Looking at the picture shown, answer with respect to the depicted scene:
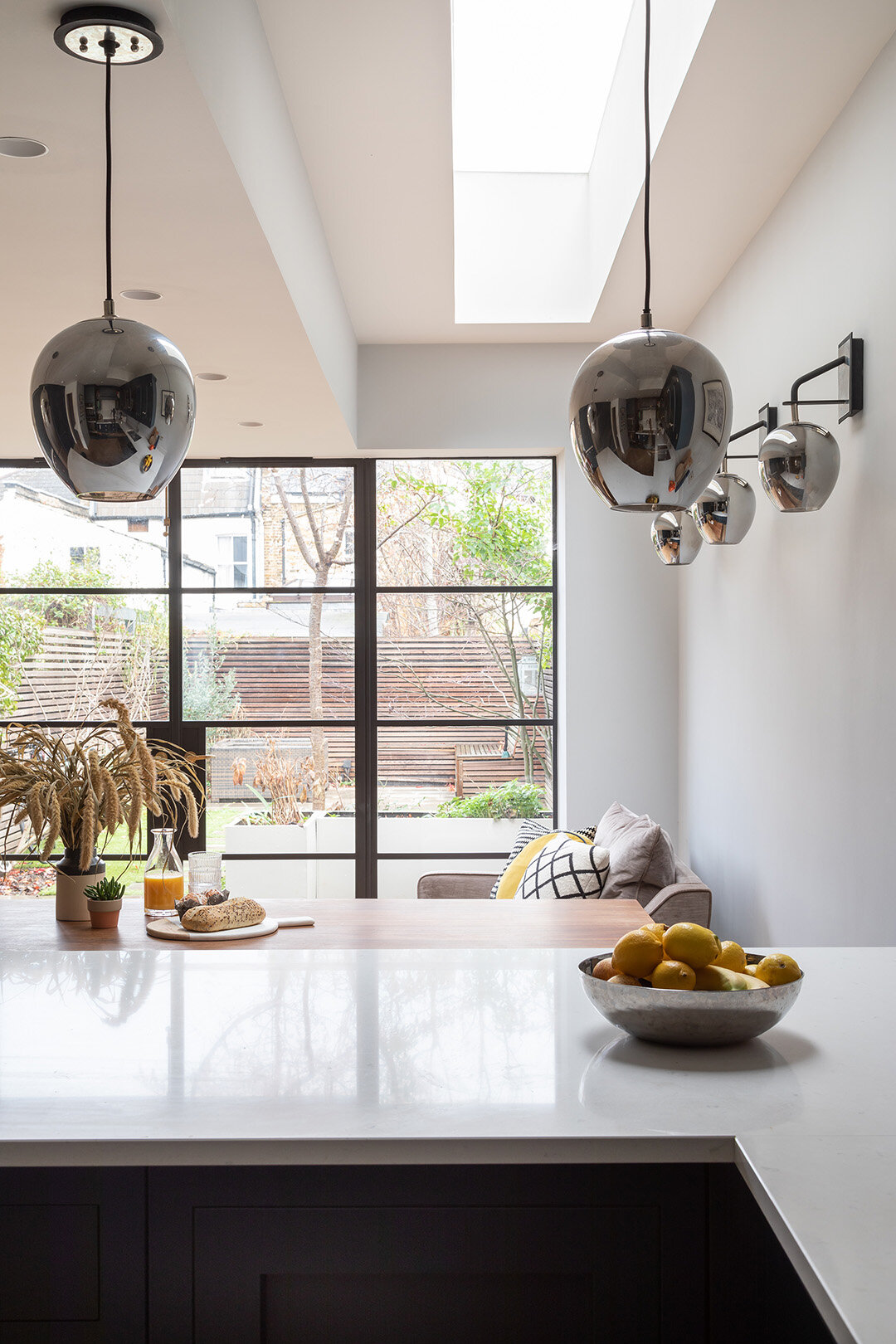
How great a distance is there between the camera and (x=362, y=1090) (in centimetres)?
123

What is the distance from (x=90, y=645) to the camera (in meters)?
5.16

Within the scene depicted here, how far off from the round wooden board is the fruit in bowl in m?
1.33

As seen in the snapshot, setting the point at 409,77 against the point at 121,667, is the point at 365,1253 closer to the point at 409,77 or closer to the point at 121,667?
the point at 409,77

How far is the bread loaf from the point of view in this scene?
2.56 m

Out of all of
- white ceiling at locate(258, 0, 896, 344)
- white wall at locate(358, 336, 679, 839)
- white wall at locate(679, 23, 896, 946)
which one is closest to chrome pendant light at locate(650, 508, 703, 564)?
white wall at locate(679, 23, 896, 946)

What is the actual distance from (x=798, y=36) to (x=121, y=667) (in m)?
3.87

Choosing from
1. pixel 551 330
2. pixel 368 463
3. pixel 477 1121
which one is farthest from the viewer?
pixel 368 463

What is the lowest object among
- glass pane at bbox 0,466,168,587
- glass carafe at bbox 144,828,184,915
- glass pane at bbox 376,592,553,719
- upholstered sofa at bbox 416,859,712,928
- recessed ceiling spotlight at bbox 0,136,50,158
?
upholstered sofa at bbox 416,859,712,928

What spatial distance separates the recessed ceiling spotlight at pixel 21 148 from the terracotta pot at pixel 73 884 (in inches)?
61.0

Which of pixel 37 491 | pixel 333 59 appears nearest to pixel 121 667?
pixel 37 491

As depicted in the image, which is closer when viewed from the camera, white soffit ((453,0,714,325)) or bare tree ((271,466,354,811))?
white soffit ((453,0,714,325))

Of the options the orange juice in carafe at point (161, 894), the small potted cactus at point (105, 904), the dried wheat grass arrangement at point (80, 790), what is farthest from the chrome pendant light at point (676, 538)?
the small potted cactus at point (105, 904)

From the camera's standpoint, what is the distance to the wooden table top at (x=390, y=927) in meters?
2.48

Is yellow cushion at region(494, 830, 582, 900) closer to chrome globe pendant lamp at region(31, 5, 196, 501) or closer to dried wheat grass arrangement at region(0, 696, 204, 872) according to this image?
dried wheat grass arrangement at region(0, 696, 204, 872)
